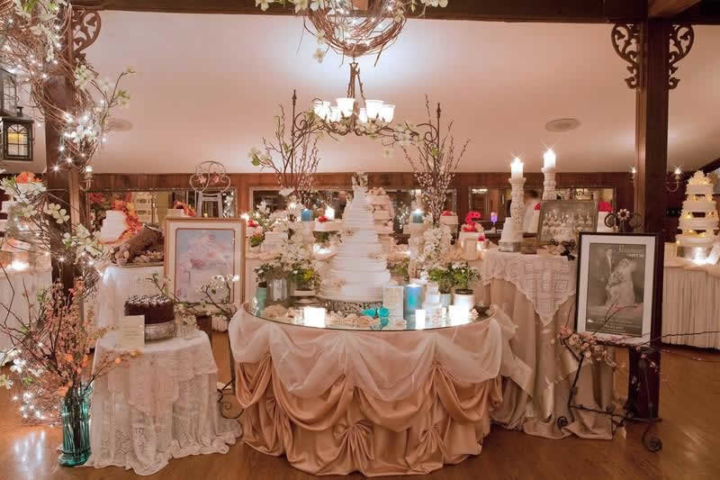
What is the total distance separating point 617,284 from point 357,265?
70.0 inches

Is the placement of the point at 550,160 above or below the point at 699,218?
above

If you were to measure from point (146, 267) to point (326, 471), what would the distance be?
9.08 ft

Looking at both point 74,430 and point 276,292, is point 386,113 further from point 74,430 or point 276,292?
point 74,430

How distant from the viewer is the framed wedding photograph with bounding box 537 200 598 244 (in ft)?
12.5

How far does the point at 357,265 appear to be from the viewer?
3.55 m

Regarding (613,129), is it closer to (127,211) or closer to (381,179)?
(381,179)

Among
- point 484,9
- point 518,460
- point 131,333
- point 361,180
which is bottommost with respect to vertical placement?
point 518,460

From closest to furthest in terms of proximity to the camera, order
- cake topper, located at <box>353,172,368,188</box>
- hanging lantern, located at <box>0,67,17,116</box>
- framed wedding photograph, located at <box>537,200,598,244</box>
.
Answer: hanging lantern, located at <box>0,67,17,116</box> → framed wedding photograph, located at <box>537,200,598,244</box> → cake topper, located at <box>353,172,368,188</box>

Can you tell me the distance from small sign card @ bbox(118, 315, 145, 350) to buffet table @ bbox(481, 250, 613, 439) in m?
2.51

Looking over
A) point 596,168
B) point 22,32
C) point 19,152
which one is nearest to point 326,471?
point 19,152

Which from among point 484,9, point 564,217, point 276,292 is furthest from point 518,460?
point 484,9

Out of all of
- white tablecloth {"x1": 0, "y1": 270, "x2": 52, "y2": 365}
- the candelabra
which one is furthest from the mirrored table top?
white tablecloth {"x1": 0, "y1": 270, "x2": 52, "y2": 365}

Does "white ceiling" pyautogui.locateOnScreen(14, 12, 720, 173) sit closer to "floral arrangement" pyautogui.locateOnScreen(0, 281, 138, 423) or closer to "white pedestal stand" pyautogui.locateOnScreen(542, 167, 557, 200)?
"white pedestal stand" pyautogui.locateOnScreen(542, 167, 557, 200)

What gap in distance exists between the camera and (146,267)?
16.0ft
